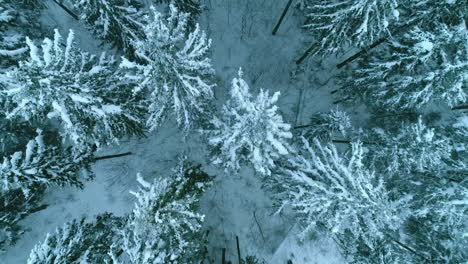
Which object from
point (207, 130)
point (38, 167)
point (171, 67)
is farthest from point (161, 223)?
point (171, 67)

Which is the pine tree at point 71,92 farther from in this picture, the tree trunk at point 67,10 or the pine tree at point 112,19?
the tree trunk at point 67,10

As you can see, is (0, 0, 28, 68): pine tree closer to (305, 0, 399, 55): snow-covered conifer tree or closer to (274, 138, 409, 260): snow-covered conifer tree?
(274, 138, 409, 260): snow-covered conifer tree

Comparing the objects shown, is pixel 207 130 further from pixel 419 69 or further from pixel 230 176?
pixel 419 69

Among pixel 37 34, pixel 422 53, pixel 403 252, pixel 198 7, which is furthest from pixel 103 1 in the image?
pixel 403 252

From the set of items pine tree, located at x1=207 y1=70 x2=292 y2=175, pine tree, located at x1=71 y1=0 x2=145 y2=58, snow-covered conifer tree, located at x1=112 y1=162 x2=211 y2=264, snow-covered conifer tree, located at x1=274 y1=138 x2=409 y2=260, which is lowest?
snow-covered conifer tree, located at x1=112 y1=162 x2=211 y2=264

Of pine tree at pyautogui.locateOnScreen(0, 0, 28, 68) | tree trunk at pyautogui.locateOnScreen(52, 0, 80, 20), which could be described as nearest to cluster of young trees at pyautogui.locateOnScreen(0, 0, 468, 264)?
pine tree at pyautogui.locateOnScreen(0, 0, 28, 68)
